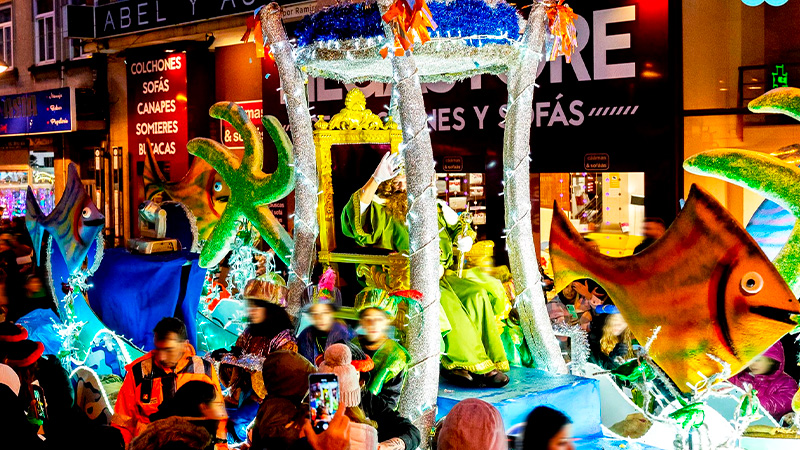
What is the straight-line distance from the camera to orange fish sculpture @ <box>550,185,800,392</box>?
175 inches

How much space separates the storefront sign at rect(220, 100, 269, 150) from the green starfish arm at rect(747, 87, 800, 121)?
10183 millimetres

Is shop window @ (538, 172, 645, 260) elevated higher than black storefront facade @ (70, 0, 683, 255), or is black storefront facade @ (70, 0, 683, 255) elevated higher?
black storefront facade @ (70, 0, 683, 255)

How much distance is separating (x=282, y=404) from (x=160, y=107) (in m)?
13.3

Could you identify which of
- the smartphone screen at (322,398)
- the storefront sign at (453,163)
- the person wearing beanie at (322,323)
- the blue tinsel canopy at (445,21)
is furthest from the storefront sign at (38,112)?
the smartphone screen at (322,398)

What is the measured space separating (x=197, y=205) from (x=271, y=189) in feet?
6.17

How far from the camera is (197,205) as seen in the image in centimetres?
825

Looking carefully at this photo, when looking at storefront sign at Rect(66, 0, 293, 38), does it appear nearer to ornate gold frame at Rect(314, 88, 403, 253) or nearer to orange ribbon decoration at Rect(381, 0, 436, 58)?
ornate gold frame at Rect(314, 88, 403, 253)

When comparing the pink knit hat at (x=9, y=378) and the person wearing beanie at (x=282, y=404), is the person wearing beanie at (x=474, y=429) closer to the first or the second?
the person wearing beanie at (x=282, y=404)

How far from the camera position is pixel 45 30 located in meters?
19.3

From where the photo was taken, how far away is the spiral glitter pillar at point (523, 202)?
217 inches

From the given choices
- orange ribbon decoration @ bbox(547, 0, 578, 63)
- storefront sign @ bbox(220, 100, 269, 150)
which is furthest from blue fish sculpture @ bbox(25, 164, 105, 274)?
storefront sign @ bbox(220, 100, 269, 150)

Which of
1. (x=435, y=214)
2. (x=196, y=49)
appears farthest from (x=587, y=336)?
(x=196, y=49)

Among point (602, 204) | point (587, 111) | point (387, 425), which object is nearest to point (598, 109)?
point (587, 111)

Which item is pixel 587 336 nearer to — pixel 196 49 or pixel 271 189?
pixel 271 189
